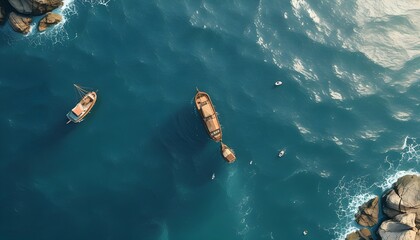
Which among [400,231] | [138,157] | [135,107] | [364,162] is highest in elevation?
[135,107]

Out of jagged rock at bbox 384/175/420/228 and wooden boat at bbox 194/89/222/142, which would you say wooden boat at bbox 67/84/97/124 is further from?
jagged rock at bbox 384/175/420/228

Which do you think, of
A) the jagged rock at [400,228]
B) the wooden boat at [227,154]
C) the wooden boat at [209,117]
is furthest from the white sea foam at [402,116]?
the wooden boat at [209,117]

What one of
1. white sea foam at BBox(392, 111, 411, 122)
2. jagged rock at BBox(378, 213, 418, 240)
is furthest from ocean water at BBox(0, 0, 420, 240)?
jagged rock at BBox(378, 213, 418, 240)

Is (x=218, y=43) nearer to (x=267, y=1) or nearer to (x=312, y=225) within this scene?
(x=267, y=1)

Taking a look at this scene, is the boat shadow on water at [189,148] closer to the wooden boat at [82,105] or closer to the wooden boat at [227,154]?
the wooden boat at [227,154]

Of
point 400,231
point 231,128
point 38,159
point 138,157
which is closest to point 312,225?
point 400,231

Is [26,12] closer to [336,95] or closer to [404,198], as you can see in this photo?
[336,95]
